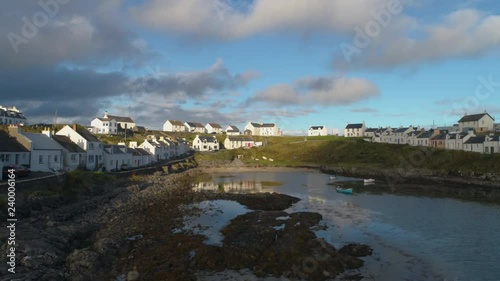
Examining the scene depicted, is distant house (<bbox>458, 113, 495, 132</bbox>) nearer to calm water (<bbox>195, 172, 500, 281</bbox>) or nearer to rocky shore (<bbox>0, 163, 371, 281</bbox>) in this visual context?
calm water (<bbox>195, 172, 500, 281</bbox>)

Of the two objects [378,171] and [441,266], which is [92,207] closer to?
[441,266]

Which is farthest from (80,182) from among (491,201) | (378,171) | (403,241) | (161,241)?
(378,171)

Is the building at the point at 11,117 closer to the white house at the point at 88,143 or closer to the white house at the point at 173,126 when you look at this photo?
the white house at the point at 88,143

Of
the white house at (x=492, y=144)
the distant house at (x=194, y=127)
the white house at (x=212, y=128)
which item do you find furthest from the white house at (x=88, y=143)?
the white house at (x=212, y=128)

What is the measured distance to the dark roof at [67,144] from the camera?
46.7m

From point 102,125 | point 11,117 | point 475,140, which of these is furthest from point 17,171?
point 102,125

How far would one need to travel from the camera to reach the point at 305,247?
792 inches

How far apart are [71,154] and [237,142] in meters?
90.3

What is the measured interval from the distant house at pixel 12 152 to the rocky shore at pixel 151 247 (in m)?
10.6

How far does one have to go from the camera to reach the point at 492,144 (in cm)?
6906

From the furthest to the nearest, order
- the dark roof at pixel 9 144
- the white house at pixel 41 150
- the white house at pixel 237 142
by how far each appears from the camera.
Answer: the white house at pixel 237 142, the white house at pixel 41 150, the dark roof at pixel 9 144

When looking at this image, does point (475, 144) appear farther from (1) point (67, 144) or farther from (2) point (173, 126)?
(2) point (173, 126)

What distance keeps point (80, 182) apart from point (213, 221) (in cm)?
1739

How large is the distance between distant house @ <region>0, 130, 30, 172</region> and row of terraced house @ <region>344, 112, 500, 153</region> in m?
79.1
